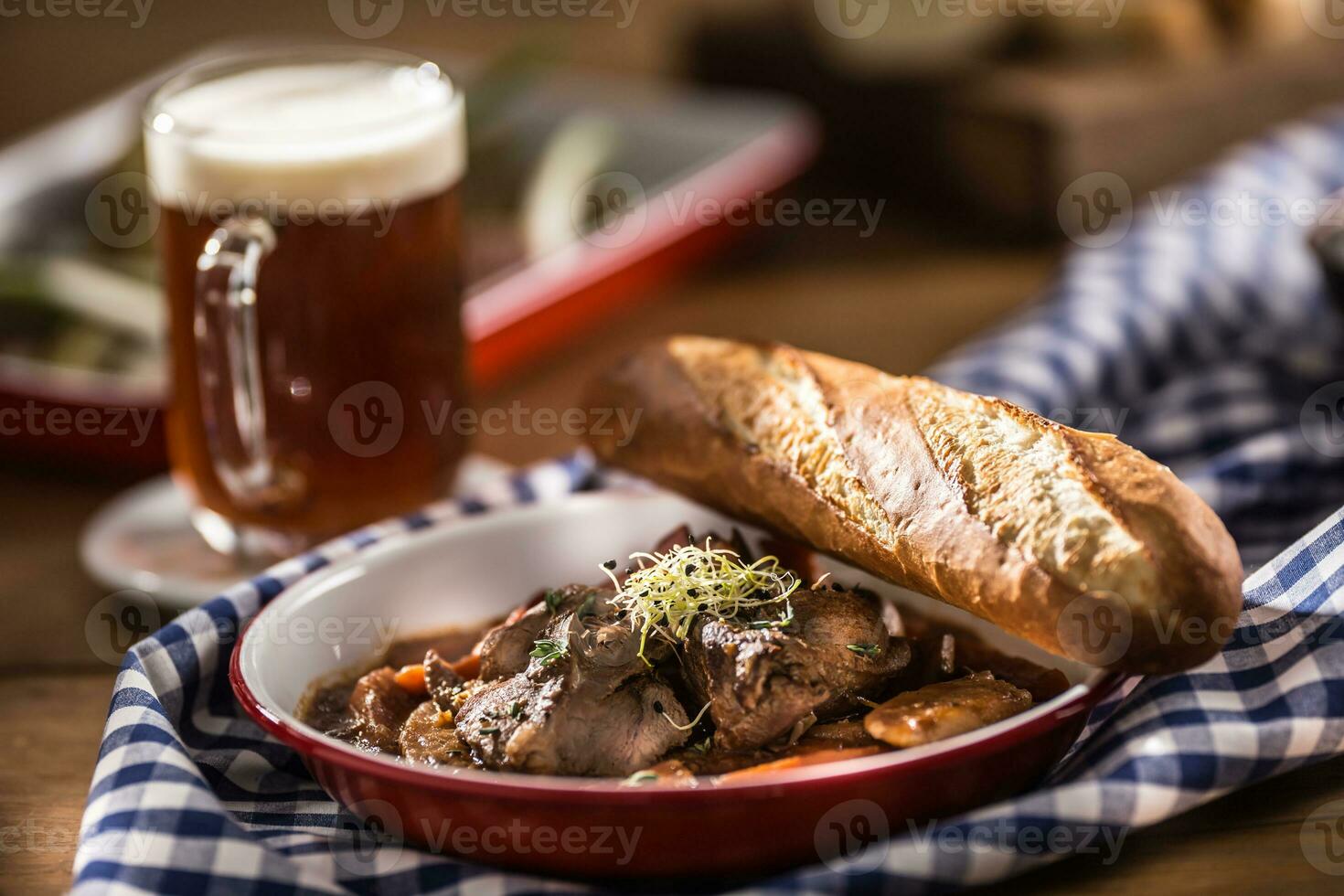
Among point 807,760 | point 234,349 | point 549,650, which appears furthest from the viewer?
point 234,349

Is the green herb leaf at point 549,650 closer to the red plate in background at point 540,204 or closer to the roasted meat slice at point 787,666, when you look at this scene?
the roasted meat slice at point 787,666

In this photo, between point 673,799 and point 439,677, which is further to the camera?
point 439,677

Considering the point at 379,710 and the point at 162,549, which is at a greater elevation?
the point at 379,710

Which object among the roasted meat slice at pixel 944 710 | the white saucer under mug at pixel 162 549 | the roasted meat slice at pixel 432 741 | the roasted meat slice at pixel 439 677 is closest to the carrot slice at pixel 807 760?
the roasted meat slice at pixel 944 710

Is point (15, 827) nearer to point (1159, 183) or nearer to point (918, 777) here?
point (918, 777)

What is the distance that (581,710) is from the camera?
1.54m

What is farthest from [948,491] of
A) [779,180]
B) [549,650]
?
[779,180]

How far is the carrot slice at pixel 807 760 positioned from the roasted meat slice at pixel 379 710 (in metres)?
0.43

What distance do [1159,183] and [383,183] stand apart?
2.27 metres

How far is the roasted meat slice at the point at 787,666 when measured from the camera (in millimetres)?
1530

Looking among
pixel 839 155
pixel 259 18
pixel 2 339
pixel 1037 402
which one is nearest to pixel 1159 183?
pixel 839 155

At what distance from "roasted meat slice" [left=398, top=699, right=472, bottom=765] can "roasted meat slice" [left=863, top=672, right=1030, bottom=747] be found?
1.38ft

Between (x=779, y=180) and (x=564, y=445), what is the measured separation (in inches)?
44.7

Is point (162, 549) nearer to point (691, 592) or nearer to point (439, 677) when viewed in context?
point (439, 677)
